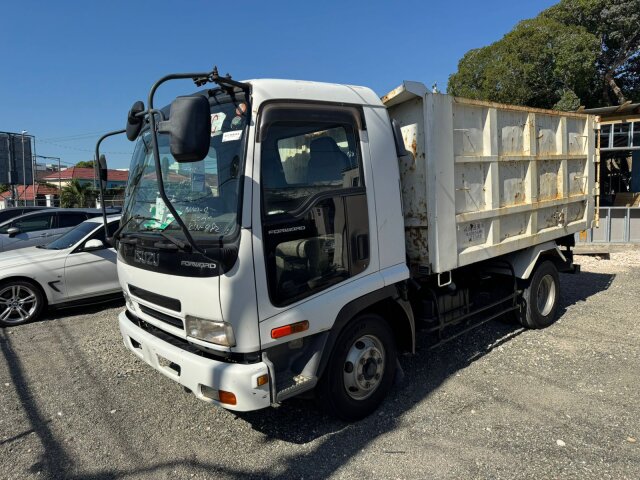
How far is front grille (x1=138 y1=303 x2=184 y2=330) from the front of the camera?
10.2ft

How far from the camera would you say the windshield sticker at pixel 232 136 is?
Answer: 285 cm

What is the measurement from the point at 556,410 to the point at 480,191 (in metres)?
2.04

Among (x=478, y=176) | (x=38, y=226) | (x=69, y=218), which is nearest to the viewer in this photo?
(x=478, y=176)

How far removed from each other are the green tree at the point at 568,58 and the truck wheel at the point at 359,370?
1660 cm

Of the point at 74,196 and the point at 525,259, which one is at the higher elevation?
the point at 74,196

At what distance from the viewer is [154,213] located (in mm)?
3287

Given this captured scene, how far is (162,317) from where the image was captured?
3303mm

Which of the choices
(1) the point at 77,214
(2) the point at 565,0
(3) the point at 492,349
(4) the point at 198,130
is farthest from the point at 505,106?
(2) the point at 565,0

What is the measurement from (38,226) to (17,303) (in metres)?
3.99

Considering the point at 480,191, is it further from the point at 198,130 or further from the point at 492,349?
the point at 198,130

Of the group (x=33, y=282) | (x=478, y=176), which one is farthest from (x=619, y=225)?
(x=33, y=282)

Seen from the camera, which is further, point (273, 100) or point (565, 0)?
point (565, 0)

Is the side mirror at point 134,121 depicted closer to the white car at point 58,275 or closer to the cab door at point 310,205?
the cab door at point 310,205

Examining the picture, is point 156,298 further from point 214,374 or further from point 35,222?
point 35,222
